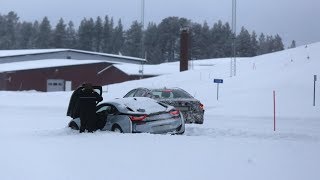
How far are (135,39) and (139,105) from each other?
131453mm

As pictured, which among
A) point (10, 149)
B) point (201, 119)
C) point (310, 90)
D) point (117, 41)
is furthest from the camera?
point (117, 41)

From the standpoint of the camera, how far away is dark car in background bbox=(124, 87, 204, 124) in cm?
1778

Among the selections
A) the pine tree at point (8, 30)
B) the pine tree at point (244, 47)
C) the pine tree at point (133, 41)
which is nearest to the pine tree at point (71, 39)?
the pine tree at point (133, 41)

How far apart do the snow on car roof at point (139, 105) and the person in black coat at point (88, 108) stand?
719 mm

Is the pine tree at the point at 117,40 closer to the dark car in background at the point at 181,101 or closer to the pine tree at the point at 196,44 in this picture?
the pine tree at the point at 196,44

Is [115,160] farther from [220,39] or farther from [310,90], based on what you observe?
[220,39]

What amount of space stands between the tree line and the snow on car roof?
105135 mm

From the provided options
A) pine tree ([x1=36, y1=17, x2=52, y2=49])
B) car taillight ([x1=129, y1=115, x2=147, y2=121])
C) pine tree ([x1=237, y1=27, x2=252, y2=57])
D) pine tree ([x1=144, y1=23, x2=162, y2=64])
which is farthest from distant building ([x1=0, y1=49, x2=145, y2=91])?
pine tree ([x1=36, y1=17, x2=52, y2=49])

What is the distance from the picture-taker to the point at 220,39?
13912 cm

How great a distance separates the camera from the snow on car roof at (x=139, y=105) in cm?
1398

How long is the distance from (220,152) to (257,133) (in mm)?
5522

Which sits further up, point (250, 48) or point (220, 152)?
point (250, 48)

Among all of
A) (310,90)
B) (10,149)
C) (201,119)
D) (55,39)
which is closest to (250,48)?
(55,39)

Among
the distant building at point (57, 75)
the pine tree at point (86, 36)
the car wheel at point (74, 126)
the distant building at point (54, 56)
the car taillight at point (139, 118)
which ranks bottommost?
the car wheel at point (74, 126)
